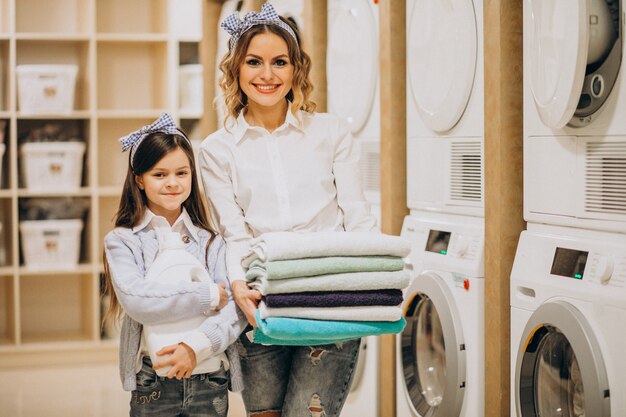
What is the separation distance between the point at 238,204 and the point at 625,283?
2.95 feet

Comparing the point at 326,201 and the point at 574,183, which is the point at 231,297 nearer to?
the point at 326,201

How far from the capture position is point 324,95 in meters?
3.69

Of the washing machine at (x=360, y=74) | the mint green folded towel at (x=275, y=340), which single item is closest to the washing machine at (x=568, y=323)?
the mint green folded towel at (x=275, y=340)

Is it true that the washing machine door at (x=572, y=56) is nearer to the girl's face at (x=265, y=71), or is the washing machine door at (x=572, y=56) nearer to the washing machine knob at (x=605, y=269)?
the washing machine knob at (x=605, y=269)

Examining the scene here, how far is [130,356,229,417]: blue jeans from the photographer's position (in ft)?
6.17

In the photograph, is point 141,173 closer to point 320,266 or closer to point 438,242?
point 320,266

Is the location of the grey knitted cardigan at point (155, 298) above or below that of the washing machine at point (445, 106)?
below

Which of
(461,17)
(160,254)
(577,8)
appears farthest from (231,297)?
(461,17)

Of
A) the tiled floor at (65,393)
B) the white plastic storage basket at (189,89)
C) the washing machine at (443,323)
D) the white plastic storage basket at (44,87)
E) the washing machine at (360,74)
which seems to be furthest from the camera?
the white plastic storage basket at (189,89)

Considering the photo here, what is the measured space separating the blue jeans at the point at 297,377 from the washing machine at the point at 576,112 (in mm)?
663

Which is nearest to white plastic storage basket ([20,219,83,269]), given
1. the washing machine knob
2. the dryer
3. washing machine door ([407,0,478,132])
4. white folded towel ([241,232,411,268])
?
the dryer

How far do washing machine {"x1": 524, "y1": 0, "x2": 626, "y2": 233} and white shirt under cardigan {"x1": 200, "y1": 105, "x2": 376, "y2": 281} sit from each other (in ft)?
1.72

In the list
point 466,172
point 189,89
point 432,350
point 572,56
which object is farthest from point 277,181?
point 189,89

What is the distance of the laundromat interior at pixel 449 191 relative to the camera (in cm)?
199
